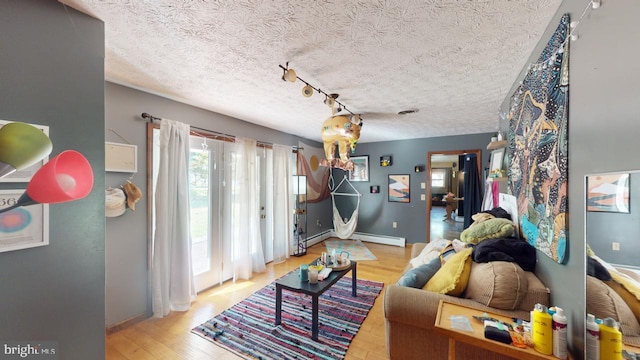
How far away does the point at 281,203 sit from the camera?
12.0ft

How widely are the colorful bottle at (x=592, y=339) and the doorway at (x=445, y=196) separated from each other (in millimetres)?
3727

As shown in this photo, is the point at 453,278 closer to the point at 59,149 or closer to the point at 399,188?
the point at 59,149

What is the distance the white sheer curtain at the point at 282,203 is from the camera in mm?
3597

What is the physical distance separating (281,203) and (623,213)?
3355mm

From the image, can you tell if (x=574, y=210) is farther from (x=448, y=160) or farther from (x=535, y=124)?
(x=448, y=160)

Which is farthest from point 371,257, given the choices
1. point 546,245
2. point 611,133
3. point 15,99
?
point 15,99

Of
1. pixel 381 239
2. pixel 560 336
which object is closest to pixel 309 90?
pixel 560 336

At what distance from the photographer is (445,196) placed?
7312mm

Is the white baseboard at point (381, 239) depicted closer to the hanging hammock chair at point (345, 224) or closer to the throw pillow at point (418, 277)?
the hanging hammock chair at point (345, 224)

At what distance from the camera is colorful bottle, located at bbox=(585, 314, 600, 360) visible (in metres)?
0.75

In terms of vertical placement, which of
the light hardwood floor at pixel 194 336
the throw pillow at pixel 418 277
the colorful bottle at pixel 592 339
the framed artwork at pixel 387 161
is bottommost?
the light hardwood floor at pixel 194 336

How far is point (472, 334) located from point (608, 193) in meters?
0.76

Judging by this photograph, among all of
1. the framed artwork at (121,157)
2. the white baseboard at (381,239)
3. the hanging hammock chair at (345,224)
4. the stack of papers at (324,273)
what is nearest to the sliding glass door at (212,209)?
the framed artwork at (121,157)

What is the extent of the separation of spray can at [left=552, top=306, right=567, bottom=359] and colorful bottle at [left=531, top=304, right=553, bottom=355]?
16 millimetres
